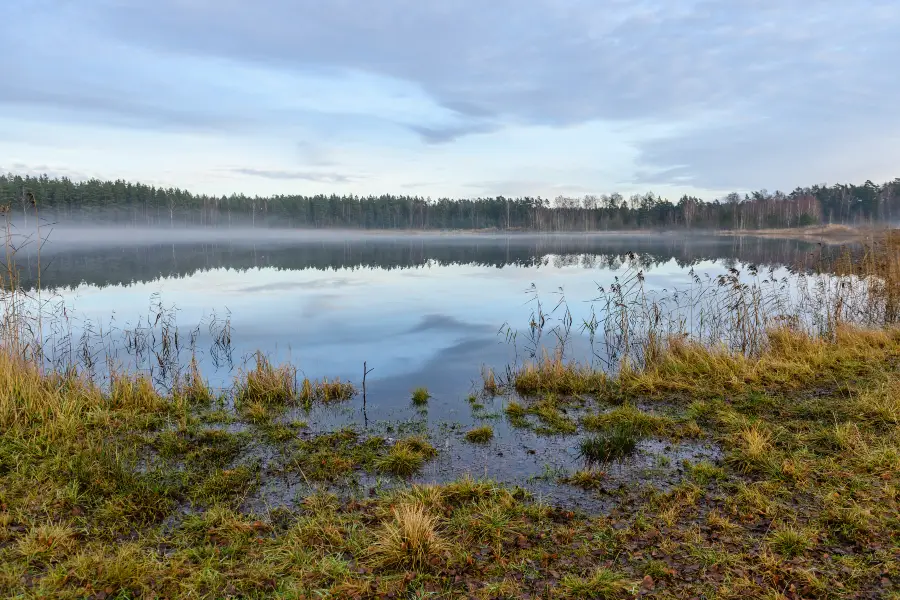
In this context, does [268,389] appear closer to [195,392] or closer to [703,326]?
[195,392]

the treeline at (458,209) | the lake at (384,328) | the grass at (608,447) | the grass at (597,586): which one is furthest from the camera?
the treeline at (458,209)

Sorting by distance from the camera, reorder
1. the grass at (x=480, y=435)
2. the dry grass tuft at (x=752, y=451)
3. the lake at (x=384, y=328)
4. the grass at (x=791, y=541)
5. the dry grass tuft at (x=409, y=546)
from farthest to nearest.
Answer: the grass at (x=480, y=435) < the lake at (x=384, y=328) < the dry grass tuft at (x=752, y=451) < the grass at (x=791, y=541) < the dry grass tuft at (x=409, y=546)

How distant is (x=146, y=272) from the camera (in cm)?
3278

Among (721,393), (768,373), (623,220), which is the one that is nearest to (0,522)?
(721,393)

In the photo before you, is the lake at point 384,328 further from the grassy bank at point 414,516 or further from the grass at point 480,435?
the grassy bank at point 414,516

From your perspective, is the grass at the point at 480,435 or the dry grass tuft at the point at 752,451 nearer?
the dry grass tuft at the point at 752,451

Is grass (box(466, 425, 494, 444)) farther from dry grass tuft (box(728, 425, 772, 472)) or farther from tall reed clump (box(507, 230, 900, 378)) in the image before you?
dry grass tuft (box(728, 425, 772, 472))

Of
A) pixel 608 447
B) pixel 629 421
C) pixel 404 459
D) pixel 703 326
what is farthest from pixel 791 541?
pixel 703 326

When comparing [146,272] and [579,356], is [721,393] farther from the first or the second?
[146,272]

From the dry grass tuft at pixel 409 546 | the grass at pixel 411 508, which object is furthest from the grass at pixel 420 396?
the dry grass tuft at pixel 409 546

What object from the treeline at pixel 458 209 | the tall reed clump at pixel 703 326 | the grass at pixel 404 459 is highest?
the treeline at pixel 458 209

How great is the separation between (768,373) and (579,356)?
426cm

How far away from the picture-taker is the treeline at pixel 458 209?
106375 millimetres

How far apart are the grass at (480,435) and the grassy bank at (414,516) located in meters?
0.80
